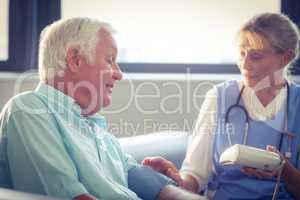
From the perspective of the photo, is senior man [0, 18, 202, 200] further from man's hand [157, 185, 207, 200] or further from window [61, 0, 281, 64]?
window [61, 0, 281, 64]

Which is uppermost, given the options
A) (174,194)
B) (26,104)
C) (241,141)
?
(26,104)

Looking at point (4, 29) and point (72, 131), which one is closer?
point (72, 131)

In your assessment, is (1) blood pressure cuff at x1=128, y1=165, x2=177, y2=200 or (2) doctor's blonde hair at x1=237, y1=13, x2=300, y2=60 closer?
(1) blood pressure cuff at x1=128, y1=165, x2=177, y2=200

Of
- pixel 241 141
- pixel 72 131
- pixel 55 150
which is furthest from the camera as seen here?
pixel 241 141

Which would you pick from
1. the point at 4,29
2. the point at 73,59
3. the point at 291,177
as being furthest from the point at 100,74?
the point at 4,29

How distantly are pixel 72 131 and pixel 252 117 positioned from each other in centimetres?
71

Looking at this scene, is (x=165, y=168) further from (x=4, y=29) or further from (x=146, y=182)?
(x=4, y=29)

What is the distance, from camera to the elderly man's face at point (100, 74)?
138 centimetres

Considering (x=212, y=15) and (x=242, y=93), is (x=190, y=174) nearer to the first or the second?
(x=242, y=93)

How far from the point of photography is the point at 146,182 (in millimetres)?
1502

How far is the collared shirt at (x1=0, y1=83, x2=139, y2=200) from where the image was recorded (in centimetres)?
115

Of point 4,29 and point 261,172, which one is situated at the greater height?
point 4,29

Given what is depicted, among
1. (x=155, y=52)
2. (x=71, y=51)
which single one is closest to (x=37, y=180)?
(x=71, y=51)

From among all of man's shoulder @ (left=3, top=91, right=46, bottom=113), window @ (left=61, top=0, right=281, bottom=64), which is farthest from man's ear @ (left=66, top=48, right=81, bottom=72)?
window @ (left=61, top=0, right=281, bottom=64)
